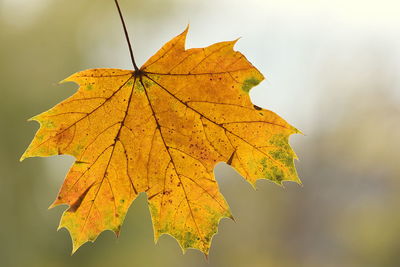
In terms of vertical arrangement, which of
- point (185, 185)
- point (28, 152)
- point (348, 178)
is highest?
point (348, 178)

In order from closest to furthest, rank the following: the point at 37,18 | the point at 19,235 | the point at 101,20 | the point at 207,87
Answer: the point at 207,87 → the point at 19,235 → the point at 37,18 → the point at 101,20

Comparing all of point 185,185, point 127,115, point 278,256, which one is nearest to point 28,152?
point 127,115

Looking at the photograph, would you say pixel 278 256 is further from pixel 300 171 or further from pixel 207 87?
pixel 207 87

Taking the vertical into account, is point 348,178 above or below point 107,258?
above

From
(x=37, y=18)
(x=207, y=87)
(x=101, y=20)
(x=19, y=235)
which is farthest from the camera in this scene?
(x=101, y=20)

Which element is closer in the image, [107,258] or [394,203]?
[107,258]

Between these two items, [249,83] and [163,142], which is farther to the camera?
[163,142]

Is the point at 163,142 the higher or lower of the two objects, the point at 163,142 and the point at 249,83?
the lower
